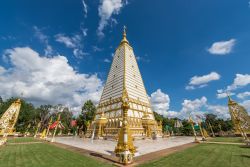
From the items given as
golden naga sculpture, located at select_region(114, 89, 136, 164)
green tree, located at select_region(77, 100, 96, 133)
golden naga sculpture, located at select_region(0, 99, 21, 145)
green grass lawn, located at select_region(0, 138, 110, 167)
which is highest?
green tree, located at select_region(77, 100, 96, 133)

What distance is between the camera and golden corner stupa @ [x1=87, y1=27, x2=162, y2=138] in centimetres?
2480

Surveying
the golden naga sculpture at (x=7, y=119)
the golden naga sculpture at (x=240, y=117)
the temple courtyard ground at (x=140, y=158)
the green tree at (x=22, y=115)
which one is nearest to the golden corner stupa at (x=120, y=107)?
the golden naga sculpture at (x=7, y=119)

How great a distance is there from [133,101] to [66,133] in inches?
1502

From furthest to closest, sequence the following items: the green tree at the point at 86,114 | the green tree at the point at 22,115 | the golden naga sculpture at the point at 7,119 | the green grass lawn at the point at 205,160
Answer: the green tree at the point at 22,115, the green tree at the point at 86,114, the golden naga sculpture at the point at 7,119, the green grass lawn at the point at 205,160

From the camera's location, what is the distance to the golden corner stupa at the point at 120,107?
24.8 m

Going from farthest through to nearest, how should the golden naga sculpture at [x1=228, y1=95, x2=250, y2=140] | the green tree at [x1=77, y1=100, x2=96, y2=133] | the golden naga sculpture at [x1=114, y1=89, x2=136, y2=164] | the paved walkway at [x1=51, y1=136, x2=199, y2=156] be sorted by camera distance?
the green tree at [x1=77, y1=100, x2=96, y2=133] → the golden naga sculpture at [x1=228, y1=95, x2=250, y2=140] → the paved walkway at [x1=51, y1=136, x2=199, y2=156] → the golden naga sculpture at [x1=114, y1=89, x2=136, y2=164]

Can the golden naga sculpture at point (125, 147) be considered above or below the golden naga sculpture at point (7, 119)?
below

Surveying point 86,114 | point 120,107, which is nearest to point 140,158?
point 120,107

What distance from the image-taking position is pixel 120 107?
26.1 metres

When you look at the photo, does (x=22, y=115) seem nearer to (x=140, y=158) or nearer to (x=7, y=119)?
(x=7, y=119)

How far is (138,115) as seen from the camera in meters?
27.2

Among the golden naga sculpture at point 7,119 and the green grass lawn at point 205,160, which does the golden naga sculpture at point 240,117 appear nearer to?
the green grass lawn at point 205,160

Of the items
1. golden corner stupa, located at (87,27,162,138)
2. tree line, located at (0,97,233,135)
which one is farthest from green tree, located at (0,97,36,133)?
golden corner stupa, located at (87,27,162,138)

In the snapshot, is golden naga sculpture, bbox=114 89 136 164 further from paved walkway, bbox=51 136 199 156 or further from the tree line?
the tree line
